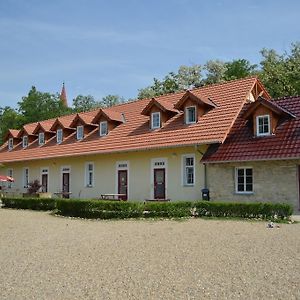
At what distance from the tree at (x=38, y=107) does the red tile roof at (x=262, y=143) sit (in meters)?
37.8

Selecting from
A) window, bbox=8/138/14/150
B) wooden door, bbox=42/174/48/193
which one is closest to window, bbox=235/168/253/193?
wooden door, bbox=42/174/48/193

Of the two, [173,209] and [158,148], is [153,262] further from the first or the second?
[158,148]

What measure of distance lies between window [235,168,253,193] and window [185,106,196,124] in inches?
177

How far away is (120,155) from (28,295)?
19.5 meters

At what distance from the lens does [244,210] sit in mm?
17016

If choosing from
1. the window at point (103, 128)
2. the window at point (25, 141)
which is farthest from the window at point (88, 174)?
the window at point (25, 141)

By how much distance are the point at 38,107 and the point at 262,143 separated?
4126 centimetres

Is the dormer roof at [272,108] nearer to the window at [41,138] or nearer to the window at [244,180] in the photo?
the window at [244,180]

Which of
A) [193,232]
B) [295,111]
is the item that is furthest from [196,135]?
[193,232]

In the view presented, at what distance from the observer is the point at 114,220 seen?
17.9 m

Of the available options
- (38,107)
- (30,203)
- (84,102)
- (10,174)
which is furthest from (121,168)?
(84,102)

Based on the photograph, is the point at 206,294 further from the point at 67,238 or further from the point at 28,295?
the point at 67,238

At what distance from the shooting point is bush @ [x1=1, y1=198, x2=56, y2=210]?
77.7 ft

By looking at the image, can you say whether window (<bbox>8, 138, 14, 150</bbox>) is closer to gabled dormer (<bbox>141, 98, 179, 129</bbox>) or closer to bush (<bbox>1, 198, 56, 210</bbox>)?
bush (<bbox>1, 198, 56, 210</bbox>)
